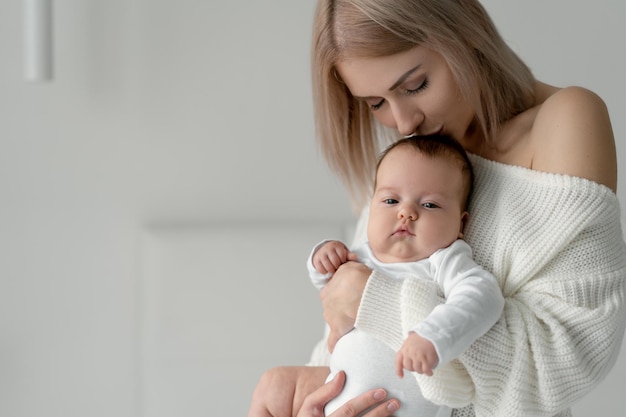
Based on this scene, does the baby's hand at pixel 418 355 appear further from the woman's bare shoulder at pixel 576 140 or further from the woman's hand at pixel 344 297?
the woman's bare shoulder at pixel 576 140

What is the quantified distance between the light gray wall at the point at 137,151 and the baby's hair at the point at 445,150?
3.08 feet

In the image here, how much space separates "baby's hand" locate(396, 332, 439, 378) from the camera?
127 cm

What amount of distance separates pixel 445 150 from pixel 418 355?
46 cm

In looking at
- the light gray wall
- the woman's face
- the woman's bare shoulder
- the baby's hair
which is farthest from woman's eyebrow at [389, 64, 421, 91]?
the light gray wall

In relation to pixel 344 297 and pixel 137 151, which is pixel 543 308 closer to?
pixel 344 297

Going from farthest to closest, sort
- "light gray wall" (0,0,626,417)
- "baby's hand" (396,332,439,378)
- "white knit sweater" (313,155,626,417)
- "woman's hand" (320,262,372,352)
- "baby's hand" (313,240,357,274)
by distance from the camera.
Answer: "light gray wall" (0,0,626,417) < "baby's hand" (313,240,357,274) < "woman's hand" (320,262,372,352) < "white knit sweater" (313,155,626,417) < "baby's hand" (396,332,439,378)

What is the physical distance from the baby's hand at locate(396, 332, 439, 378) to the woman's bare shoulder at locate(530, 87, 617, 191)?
451 mm

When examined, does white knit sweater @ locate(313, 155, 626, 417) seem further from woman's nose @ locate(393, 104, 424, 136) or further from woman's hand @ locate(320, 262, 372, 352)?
woman's nose @ locate(393, 104, 424, 136)

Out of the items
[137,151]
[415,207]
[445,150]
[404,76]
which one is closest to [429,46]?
[404,76]

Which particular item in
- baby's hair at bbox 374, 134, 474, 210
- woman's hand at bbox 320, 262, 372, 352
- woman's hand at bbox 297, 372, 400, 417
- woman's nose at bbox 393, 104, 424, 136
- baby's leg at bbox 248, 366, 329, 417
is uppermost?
woman's nose at bbox 393, 104, 424, 136

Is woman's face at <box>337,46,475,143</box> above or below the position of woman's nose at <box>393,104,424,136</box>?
above

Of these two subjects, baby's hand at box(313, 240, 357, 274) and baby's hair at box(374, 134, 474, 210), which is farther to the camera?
baby's hand at box(313, 240, 357, 274)

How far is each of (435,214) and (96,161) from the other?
1299mm

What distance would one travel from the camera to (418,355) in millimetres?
1274
